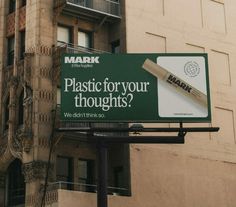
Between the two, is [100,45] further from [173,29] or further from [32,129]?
[32,129]

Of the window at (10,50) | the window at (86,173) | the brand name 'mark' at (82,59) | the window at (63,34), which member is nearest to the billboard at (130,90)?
the brand name 'mark' at (82,59)

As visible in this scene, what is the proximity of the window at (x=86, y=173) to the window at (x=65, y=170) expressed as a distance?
745 millimetres

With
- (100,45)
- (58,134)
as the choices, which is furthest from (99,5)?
(58,134)

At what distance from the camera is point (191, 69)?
31531 mm

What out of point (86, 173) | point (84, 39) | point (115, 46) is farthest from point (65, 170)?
point (115, 46)

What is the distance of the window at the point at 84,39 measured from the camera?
40.6 metres

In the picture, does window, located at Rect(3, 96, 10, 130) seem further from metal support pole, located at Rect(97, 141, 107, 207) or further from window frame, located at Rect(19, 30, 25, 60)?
metal support pole, located at Rect(97, 141, 107, 207)

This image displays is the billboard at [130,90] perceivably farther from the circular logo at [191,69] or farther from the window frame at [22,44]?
the window frame at [22,44]

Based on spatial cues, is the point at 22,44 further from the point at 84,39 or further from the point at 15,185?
the point at 15,185

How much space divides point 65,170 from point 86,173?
1.67 meters

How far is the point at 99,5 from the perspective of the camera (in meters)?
40.5

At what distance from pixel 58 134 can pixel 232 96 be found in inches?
580

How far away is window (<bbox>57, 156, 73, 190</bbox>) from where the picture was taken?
37.5 m

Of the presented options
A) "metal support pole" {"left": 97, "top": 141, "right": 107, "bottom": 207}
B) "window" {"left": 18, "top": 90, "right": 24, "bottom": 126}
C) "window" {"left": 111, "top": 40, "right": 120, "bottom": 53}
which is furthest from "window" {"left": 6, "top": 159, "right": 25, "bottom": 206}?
"metal support pole" {"left": 97, "top": 141, "right": 107, "bottom": 207}
